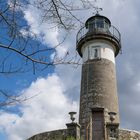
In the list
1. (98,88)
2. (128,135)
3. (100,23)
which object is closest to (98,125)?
(128,135)

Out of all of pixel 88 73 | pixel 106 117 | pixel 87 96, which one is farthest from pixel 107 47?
pixel 106 117

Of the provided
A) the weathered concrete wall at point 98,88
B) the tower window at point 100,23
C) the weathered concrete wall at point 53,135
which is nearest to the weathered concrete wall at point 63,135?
the weathered concrete wall at point 53,135

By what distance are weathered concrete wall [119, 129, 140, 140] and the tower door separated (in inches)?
35.3

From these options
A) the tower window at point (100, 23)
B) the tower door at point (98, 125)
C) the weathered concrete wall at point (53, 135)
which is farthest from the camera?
the tower window at point (100, 23)

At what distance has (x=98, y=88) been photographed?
18.0 m

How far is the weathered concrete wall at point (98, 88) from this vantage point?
1764 cm

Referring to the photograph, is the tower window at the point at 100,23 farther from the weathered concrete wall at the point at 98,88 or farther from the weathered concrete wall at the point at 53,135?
the weathered concrete wall at the point at 53,135

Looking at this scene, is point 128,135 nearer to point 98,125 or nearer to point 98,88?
point 98,125

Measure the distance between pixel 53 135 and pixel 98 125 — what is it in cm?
228

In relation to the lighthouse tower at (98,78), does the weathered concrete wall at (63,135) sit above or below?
below

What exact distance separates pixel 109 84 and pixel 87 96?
136cm

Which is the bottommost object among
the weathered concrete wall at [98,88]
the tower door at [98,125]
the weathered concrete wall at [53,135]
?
the weathered concrete wall at [53,135]

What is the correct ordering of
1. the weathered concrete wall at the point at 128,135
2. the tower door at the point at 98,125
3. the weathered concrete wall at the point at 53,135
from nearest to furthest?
the weathered concrete wall at the point at 128,135
the weathered concrete wall at the point at 53,135
the tower door at the point at 98,125

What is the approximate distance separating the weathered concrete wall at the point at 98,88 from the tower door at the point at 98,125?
0.58 meters
